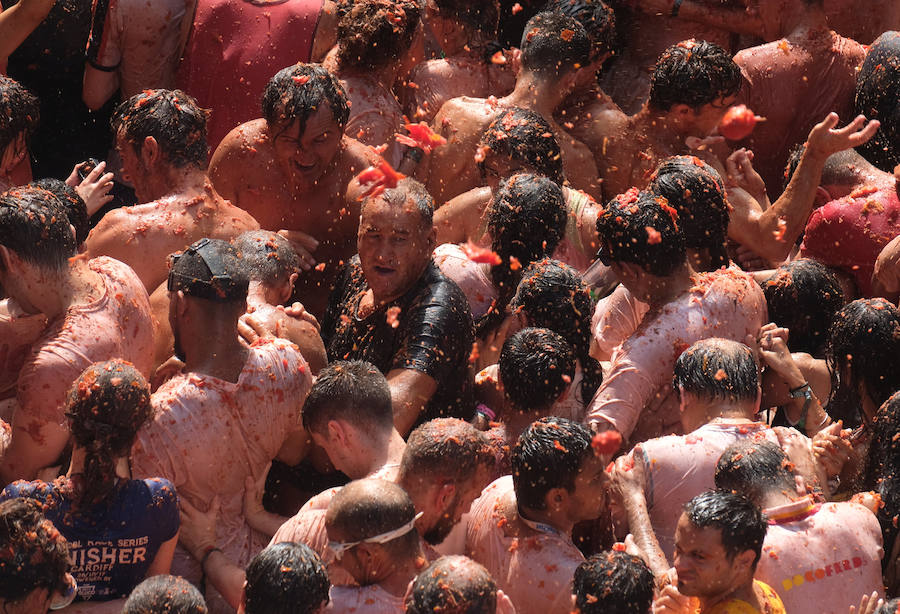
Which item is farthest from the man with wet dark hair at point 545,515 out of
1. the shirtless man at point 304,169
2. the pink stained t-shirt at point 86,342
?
the shirtless man at point 304,169

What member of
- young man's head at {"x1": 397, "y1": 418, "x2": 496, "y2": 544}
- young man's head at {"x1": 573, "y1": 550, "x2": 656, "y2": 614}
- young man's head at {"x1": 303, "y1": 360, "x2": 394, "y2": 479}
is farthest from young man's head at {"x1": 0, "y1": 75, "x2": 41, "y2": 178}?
young man's head at {"x1": 573, "y1": 550, "x2": 656, "y2": 614}

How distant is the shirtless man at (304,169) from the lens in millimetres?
7531

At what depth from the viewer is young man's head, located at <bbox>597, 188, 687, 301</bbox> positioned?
20.7ft

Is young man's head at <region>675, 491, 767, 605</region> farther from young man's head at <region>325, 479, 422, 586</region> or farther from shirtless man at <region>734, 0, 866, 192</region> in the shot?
shirtless man at <region>734, 0, 866, 192</region>

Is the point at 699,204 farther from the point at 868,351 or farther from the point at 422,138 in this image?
the point at 422,138

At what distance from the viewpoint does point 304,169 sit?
25.4 ft

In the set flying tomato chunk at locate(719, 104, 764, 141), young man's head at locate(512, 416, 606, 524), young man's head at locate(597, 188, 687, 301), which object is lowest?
young man's head at locate(512, 416, 606, 524)

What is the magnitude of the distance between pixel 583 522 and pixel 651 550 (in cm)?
63

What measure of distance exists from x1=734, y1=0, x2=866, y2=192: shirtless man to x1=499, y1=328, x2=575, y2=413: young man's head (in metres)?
3.20

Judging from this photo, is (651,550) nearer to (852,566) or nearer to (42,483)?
Answer: (852,566)

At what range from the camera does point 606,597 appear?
480 centimetres

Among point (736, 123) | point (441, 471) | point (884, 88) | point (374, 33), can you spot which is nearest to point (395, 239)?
point (441, 471)

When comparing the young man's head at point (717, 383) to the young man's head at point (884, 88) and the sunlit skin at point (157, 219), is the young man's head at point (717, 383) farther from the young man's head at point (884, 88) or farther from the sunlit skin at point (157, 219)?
the sunlit skin at point (157, 219)

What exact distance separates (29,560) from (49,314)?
5.05 ft
